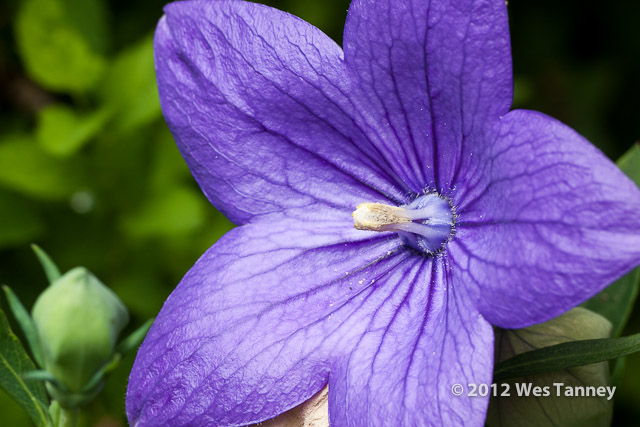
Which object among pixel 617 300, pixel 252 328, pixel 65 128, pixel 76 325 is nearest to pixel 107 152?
pixel 65 128

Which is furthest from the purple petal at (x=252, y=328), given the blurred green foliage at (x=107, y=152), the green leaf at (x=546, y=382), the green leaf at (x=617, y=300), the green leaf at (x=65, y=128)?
the green leaf at (x=65, y=128)

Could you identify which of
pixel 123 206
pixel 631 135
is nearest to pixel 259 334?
pixel 123 206

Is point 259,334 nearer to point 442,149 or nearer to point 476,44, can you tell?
point 442,149

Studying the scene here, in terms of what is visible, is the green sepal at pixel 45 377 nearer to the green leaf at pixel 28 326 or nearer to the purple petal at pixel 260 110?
the green leaf at pixel 28 326

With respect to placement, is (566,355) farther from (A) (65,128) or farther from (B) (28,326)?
(A) (65,128)

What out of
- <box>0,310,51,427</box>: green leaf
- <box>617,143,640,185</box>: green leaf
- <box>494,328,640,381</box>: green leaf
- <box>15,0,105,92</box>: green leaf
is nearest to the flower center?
<box>494,328,640,381</box>: green leaf

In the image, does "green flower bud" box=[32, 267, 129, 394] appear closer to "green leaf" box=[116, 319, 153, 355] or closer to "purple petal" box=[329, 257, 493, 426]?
"green leaf" box=[116, 319, 153, 355]
